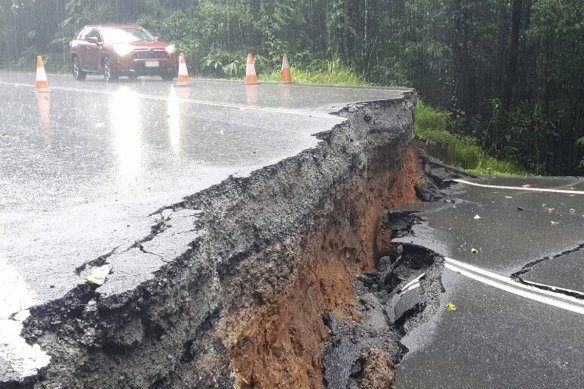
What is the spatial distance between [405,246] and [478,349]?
266 cm

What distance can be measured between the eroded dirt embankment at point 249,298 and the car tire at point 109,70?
13252 mm

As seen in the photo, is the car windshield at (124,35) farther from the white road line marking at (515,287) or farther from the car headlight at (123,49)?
the white road line marking at (515,287)

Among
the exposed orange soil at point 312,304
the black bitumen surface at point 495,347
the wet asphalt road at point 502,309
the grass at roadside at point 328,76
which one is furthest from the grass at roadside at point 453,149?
the black bitumen surface at point 495,347

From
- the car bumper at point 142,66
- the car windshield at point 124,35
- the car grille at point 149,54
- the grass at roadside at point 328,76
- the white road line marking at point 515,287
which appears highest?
the car windshield at point 124,35

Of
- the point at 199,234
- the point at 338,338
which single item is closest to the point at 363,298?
the point at 338,338

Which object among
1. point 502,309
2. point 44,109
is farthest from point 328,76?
point 502,309

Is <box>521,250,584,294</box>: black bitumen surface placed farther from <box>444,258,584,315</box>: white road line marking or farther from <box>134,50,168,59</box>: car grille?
<box>134,50,168,59</box>: car grille

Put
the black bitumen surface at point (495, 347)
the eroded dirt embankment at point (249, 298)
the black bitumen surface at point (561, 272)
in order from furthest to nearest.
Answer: the black bitumen surface at point (561, 272), the black bitumen surface at point (495, 347), the eroded dirt embankment at point (249, 298)

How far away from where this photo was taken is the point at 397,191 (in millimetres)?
9523

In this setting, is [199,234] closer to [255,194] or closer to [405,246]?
[255,194]

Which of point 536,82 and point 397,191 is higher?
point 536,82

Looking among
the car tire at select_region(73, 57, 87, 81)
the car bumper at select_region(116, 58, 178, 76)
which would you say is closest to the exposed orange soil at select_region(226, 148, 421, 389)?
the car bumper at select_region(116, 58, 178, 76)

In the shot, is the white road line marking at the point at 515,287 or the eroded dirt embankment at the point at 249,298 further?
the white road line marking at the point at 515,287

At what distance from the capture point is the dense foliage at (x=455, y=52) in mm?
18125
